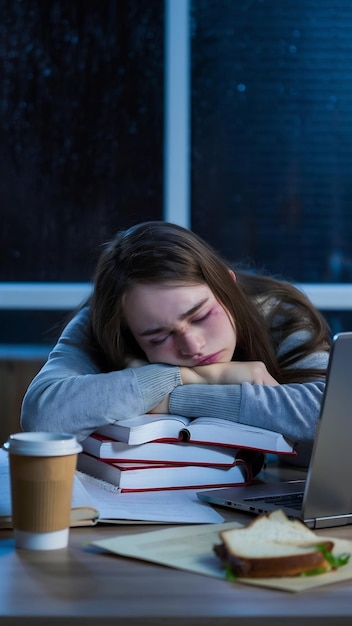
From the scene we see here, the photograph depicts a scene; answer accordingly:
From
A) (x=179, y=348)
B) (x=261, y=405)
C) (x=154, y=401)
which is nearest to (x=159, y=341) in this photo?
(x=179, y=348)

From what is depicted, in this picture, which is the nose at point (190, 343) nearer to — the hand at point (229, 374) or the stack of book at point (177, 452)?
the hand at point (229, 374)

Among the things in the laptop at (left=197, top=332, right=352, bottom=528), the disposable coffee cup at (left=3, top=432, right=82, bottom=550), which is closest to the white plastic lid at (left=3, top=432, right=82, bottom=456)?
the disposable coffee cup at (left=3, top=432, right=82, bottom=550)

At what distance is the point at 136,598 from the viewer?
2.49 feet

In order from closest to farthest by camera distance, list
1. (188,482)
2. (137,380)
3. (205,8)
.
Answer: (188,482), (137,380), (205,8)

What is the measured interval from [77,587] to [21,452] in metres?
0.17

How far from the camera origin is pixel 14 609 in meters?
0.73

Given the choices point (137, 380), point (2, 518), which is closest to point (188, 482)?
point (137, 380)

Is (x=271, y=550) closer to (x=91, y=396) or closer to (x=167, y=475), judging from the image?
(x=167, y=475)

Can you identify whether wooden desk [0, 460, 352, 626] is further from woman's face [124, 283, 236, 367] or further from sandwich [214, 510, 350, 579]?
woman's face [124, 283, 236, 367]

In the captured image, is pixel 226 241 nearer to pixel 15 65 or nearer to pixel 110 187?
pixel 110 187

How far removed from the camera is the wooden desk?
716 millimetres

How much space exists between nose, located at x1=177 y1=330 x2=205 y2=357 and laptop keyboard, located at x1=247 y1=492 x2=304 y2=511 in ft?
1.33

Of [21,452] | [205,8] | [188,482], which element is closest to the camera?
[21,452]

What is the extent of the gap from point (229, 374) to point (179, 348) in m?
0.10
